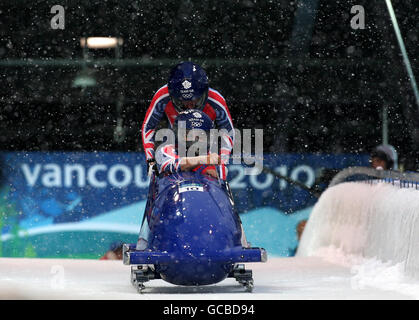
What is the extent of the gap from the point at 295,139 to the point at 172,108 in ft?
18.9

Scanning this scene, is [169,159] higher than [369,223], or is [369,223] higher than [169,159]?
[169,159]

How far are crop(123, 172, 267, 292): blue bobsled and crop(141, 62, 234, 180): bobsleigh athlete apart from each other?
0.39 m

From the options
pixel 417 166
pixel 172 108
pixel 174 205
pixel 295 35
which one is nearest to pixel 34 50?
pixel 295 35

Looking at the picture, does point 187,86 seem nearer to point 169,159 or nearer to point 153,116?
point 153,116

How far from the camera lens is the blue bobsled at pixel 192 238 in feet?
17.3

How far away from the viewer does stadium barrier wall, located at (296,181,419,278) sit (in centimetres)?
607

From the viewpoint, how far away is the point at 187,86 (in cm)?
609

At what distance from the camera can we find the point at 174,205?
18.0ft

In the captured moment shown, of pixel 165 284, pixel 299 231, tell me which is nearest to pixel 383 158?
pixel 299 231

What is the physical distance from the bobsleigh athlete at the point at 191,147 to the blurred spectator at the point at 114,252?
199 inches

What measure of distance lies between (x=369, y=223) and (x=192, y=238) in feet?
7.44
